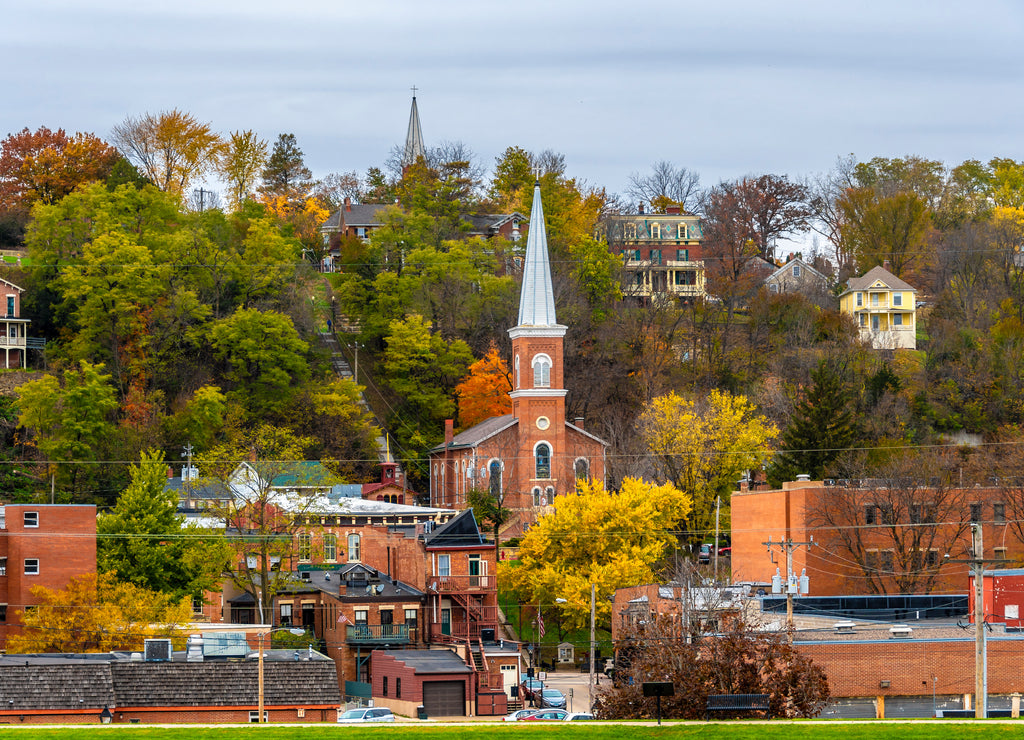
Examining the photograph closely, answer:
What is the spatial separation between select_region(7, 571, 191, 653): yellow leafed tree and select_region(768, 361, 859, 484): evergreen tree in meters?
36.3

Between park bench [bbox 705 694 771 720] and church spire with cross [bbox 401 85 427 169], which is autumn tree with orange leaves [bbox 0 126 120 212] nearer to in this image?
church spire with cross [bbox 401 85 427 169]

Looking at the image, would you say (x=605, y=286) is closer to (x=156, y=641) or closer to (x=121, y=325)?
(x=121, y=325)

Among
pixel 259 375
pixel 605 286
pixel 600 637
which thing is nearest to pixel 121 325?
pixel 259 375

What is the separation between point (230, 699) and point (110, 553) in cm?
2225

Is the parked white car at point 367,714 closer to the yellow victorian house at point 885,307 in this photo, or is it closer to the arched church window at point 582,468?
the arched church window at point 582,468

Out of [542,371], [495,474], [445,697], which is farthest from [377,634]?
[542,371]

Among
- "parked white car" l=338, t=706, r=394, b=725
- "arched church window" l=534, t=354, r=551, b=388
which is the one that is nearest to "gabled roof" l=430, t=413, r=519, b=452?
"arched church window" l=534, t=354, r=551, b=388

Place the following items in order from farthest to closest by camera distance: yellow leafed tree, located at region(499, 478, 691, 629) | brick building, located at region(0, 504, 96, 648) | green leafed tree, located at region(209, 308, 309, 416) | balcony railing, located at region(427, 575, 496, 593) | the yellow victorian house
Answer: the yellow victorian house → green leafed tree, located at region(209, 308, 309, 416) → yellow leafed tree, located at region(499, 478, 691, 629) → balcony railing, located at region(427, 575, 496, 593) → brick building, located at region(0, 504, 96, 648)

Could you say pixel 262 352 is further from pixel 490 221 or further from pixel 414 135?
pixel 414 135

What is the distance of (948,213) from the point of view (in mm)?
140875

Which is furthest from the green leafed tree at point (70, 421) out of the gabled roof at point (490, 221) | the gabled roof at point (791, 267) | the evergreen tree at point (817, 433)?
the gabled roof at point (791, 267)

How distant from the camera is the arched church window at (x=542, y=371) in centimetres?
10644

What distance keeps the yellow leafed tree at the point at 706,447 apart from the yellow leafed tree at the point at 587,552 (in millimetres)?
10647

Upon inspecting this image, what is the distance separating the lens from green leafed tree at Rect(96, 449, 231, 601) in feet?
238
